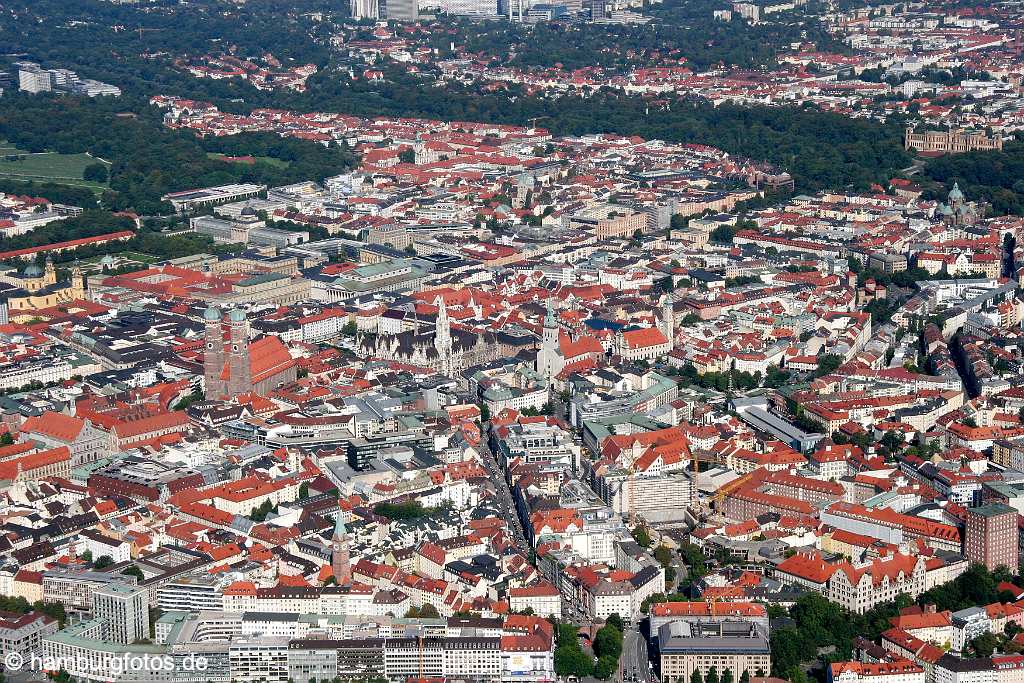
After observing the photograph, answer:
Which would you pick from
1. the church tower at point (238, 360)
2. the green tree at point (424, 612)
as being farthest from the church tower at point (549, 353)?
the green tree at point (424, 612)

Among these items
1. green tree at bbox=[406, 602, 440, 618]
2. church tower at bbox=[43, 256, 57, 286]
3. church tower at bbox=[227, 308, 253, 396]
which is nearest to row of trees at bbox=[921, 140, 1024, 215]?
church tower at bbox=[43, 256, 57, 286]

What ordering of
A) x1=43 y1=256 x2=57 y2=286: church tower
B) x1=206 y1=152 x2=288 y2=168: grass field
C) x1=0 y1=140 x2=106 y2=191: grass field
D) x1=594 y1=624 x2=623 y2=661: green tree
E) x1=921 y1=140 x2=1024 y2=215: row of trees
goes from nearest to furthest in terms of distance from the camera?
x1=594 y1=624 x2=623 y2=661: green tree < x1=43 y1=256 x2=57 y2=286: church tower < x1=921 y1=140 x2=1024 y2=215: row of trees < x1=0 y1=140 x2=106 y2=191: grass field < x1=206 y1=152 x2=288 y2=168: grass field

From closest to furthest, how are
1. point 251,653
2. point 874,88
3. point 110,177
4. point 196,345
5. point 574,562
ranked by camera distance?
point 251,653, point 574,562, point 196,345, point 110,177, point 874,88

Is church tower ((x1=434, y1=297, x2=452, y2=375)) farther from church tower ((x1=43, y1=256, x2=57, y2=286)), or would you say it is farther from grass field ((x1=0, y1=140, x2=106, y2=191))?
grass field ((x1=0, y1=140, x2=106, y2=191))

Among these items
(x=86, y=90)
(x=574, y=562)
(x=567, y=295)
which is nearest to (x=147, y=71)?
(x=86, y=90)

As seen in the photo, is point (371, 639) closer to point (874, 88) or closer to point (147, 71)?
point (874, 88)

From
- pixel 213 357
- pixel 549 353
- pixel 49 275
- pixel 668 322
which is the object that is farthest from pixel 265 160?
pixel 213 357

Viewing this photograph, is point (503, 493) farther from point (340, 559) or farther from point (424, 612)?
point (424, 612)
